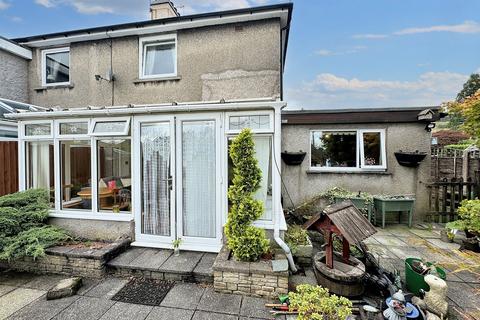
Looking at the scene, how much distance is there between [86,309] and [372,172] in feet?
28.6

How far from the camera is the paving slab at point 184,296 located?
3711 millimetres

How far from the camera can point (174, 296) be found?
3932 mm

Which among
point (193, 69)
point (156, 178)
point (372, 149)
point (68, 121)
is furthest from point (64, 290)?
point (372, 149)

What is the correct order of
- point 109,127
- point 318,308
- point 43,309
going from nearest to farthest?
point 318,308 → point 43,309 → point 109,127

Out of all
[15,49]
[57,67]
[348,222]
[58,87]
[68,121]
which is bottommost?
[348,222]

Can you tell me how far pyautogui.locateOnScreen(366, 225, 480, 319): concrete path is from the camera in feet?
11.9

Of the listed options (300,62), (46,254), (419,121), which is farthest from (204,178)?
(300,62)

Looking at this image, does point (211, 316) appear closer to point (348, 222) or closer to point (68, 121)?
point (348, 222)

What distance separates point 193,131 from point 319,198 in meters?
5.31

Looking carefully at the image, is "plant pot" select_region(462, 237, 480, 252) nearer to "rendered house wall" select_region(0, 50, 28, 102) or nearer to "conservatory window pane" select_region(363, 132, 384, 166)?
Answer: "conservatory window pane" select_region(363, 132, 384, 166)

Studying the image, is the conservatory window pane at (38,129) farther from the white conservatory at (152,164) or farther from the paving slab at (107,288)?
the paving slab at (107,288)

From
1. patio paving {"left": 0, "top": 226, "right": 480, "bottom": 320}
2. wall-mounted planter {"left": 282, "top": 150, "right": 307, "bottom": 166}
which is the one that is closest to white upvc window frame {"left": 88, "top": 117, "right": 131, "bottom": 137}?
patio paving {"left": 0, "top": 226, "right": 480, "bottom": 320}

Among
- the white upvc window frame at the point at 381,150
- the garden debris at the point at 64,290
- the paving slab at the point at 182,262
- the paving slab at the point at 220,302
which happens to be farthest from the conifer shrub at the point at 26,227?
the white upvc window frame at the point at 381,150

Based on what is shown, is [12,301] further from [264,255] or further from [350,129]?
[350,129]
